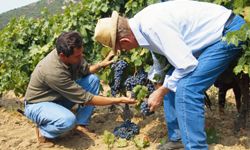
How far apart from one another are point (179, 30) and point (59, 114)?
1.81 m

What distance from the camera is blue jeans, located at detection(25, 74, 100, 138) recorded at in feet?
14.7

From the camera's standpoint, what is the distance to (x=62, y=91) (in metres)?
4.37

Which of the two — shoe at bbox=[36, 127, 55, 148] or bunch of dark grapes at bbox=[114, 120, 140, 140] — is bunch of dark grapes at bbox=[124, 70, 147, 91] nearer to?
bunch of dark grapes at bbox=[114, 120, 140, 140]

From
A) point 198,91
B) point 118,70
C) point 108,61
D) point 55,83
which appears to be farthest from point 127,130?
point 198,91

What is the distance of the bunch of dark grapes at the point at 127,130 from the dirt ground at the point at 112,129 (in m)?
0.08

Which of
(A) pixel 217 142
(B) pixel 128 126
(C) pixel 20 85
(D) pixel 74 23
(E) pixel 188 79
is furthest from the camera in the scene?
(C) pixel 20 85

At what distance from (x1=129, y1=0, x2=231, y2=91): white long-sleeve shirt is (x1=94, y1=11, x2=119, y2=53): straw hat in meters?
0.15

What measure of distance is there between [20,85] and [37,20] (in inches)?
41.5

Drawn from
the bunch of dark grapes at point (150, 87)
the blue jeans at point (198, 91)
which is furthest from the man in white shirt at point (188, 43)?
the bunch of dark grapes at point (150, 87)

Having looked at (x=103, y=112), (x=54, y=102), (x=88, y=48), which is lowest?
(x=103, y=112)

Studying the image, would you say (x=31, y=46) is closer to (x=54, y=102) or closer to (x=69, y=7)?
(x=69, y=7)

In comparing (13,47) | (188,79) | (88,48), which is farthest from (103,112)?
(188,79)

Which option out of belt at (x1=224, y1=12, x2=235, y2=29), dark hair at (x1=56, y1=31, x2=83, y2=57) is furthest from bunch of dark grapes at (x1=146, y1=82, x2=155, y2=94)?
belt at (x1=224, y1=12, x2=235, y2=29)

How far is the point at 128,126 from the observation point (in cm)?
468
